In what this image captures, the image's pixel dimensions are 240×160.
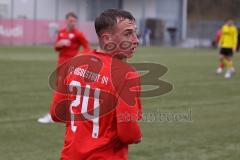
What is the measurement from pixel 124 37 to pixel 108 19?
0.51 ft

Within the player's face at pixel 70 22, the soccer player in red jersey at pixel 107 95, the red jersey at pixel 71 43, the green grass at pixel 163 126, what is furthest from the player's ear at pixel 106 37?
the red jersey at pixel 71 43

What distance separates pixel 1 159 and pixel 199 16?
253 ft

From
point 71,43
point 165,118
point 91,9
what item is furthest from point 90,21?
point 165,118

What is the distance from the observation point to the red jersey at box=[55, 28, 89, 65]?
1102 cm

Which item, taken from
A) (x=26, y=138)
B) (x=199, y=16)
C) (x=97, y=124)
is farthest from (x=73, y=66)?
(x=199, y=16)

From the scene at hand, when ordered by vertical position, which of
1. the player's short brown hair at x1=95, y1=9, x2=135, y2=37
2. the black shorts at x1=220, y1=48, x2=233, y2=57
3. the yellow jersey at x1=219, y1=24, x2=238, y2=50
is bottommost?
the black shorts at x1=220, y1=48, x2=233, y2=57

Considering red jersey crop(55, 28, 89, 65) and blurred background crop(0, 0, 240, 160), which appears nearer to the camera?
blurred background crop(0, 0, 240, 160)

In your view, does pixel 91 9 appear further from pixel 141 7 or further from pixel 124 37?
pixel 124 37

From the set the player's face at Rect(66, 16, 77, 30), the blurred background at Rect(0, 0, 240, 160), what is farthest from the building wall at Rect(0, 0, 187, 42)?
the player's face at Rect(66, 16, 77, 30)

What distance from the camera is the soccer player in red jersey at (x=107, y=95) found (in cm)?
364

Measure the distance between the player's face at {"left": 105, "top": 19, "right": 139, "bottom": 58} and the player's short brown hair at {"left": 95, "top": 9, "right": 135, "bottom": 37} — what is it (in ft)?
0.09

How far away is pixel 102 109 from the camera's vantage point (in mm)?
3754

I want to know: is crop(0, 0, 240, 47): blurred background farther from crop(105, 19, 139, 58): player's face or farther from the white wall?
crop(105, 19, 139, 58): player's face

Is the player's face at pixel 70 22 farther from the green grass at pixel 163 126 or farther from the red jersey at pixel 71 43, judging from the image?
the green grass at pixel 163 126
